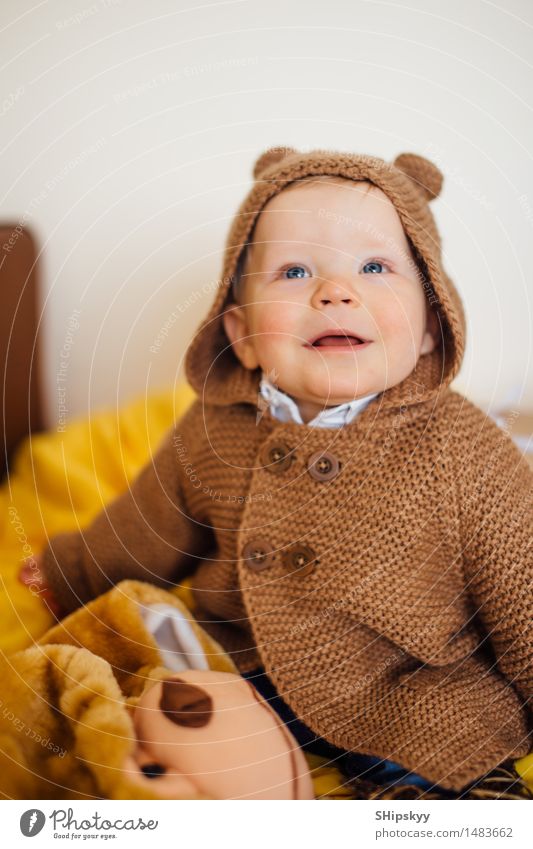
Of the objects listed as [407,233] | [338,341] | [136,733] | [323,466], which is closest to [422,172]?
[407,233]

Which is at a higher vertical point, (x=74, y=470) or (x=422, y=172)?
(x=422, y=172)

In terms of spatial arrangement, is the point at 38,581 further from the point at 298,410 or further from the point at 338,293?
the point at 338,293

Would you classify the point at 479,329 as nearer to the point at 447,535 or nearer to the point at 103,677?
the point at 447,535

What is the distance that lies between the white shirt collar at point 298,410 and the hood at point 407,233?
16 millimetres

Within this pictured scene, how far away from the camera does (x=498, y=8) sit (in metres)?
0.82

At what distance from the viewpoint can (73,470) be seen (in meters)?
1.11

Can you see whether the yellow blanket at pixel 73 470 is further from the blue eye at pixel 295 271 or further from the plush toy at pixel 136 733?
the blue eye at pixel 295 271

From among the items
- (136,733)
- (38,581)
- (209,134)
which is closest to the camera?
(136,733)

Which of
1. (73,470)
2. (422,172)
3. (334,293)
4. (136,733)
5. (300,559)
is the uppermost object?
(422,172)

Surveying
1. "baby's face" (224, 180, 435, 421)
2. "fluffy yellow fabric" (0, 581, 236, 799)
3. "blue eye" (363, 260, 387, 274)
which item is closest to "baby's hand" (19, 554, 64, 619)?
"fluffy yellow fabric" (0, 581, 236, 799)

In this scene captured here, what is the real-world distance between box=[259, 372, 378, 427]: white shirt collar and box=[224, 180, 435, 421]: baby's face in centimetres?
2

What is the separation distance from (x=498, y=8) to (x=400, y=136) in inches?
8.5

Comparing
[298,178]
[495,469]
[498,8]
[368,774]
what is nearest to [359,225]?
[298,178]

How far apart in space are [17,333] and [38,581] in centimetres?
42
